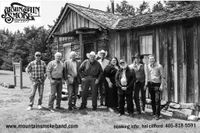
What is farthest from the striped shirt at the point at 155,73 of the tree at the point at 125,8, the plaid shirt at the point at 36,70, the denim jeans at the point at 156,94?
the tree at the point at 125,8

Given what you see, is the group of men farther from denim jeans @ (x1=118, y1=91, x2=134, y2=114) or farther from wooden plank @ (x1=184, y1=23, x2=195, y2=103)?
wooden plank @ (x1=184, y1=23, x2=195, y2=103)

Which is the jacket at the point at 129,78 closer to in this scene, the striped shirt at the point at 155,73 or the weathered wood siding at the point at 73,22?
the striped shirt at the point at 155,73

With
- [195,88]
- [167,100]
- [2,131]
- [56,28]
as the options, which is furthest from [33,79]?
[56,28]

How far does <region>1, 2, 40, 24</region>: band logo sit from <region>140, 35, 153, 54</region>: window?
16.2 feet

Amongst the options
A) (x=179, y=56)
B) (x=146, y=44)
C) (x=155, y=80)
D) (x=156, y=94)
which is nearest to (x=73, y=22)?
(x=146, y=44)

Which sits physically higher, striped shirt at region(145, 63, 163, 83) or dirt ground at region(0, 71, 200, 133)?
striped shirt at region(145, 63, 163, 83)

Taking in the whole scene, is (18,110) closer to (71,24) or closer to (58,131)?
(58,131)

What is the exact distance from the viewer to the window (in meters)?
9.41

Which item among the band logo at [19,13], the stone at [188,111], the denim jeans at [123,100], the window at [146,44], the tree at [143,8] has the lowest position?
the stone at [188,111]

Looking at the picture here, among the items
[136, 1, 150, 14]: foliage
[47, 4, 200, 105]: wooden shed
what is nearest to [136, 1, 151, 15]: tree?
[136, 1, 150, 14]: foliage

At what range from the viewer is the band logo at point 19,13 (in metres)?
10.3

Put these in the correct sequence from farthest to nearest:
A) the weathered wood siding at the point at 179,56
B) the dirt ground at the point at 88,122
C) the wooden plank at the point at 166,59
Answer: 1. the wooden plank at the point at 166,59
2. the weathered wood siding at the point at 179,56
3. the dirt ground at the point at 88,122

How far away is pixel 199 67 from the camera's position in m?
7.89

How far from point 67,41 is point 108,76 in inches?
242
